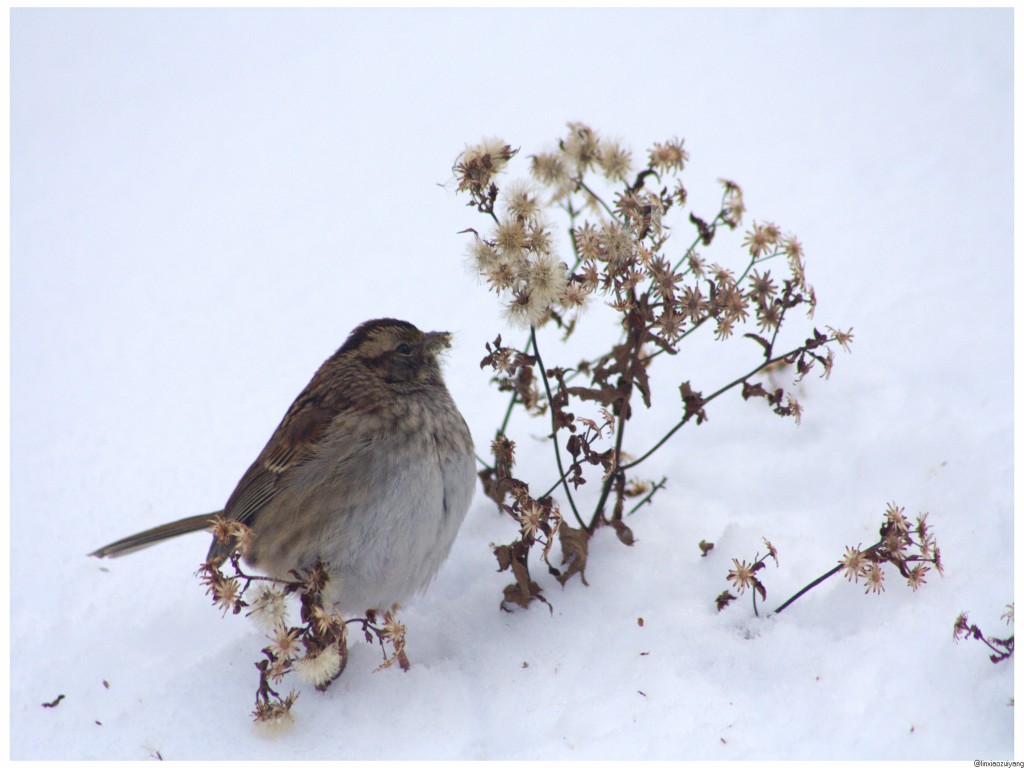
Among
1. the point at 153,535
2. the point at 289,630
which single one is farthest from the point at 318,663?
the point at 153,535

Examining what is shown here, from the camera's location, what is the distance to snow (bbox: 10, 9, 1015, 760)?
2.76m

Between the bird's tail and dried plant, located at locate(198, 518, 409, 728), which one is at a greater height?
the bird's tail

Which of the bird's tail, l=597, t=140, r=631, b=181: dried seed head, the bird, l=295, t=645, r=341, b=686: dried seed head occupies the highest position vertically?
l=597, t=140, r=631, b=181: dried seed head

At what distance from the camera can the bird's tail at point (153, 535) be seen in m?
3.57

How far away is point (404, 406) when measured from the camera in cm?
327

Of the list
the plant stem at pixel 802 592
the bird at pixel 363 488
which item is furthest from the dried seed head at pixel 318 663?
the plant stem at pixel 802 592

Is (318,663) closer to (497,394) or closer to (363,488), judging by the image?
(363,488)

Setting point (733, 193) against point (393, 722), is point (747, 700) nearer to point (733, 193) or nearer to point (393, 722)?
point (393, 722)

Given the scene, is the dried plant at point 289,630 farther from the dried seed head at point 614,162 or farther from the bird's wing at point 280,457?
the dried seed head at point 614,162

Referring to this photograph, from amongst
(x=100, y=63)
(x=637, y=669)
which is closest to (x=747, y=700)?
(x=637, y=669)

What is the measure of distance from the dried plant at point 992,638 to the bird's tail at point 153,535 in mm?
2634

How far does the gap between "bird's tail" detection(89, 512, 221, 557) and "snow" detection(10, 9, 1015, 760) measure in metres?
0.16

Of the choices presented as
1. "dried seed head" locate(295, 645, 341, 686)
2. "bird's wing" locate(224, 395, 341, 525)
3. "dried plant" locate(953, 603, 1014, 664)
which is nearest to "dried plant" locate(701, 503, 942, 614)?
"dried plant" locate(953, 603, 1014, 664)

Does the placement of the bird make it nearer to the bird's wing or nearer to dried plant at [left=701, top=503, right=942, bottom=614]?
the bird's wing
